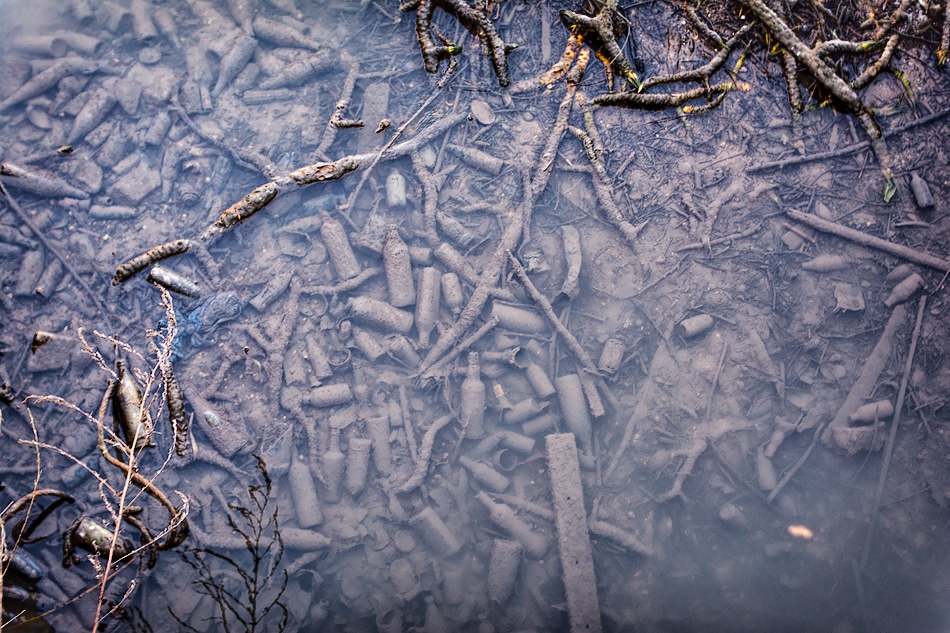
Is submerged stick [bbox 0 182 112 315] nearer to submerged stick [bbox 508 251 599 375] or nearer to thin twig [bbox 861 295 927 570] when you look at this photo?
submerged stick [bbox 508 251 599 375]

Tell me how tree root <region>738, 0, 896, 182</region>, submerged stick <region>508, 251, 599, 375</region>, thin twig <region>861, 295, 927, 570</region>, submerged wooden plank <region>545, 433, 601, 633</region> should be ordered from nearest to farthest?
submerged wooden plank <region>545, 433, 601, 633</region> → thin twig <region>861, 295, 927, 570</region> → submerged stick <region>508, 251, 599, 375</region> → tree root <region>738, 0, 896, 182</region>

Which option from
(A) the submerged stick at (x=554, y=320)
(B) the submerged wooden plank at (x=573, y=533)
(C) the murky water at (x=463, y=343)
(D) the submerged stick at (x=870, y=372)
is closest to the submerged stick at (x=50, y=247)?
(C) the murky water at (x=463, y=343)

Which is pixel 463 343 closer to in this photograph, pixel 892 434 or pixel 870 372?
pixel 870 372

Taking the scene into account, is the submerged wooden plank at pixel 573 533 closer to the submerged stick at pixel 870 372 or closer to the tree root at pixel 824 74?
the submerged stick at pixel 870 372

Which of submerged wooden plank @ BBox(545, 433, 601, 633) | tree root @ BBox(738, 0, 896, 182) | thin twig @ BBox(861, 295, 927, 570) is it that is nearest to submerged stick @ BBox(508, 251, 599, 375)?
submerged wooden plank @ BBox(545, 433, 601, 633)

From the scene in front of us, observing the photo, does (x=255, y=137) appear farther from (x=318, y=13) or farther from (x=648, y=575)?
(x=648, y=575)

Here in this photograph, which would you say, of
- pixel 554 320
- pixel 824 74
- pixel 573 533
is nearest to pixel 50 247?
pixel 554 320
